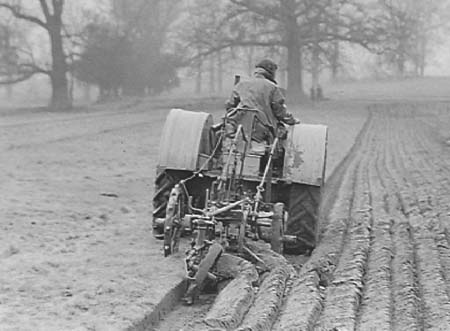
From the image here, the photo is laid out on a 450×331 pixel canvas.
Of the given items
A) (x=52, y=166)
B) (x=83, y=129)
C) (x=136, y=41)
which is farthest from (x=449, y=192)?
(x=136, y=41)

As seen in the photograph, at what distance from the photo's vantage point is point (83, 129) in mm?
22531

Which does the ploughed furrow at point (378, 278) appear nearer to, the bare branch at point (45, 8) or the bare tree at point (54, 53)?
the bare tree at point (54, 53)

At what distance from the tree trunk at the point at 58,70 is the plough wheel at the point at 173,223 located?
94.2ft

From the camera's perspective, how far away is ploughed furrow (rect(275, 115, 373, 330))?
18.1 feet

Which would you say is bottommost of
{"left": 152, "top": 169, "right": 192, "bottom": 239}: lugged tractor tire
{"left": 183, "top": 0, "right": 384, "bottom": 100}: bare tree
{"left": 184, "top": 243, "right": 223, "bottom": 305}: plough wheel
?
{"left": 184, "top": 243, "right": 223, "bottom": 305}: plough wheel

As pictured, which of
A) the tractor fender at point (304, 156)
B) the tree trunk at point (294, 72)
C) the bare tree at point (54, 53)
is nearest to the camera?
the tractor fender at point (304, 156)

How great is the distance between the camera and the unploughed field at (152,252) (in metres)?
5.61

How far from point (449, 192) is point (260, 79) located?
17.5 ft

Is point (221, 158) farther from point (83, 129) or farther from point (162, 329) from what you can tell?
point (83, 129)

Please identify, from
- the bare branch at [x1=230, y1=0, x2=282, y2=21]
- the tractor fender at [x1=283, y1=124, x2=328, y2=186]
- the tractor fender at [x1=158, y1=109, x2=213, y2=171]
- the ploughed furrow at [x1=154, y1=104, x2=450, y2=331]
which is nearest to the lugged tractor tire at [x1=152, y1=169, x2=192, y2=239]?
the tractor fender at [x1=158, y1=109, x2=213, y2=171]

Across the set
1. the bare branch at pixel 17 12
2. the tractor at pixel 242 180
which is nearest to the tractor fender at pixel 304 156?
the tractor at pixel 242 180

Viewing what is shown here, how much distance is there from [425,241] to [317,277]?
7.35ft

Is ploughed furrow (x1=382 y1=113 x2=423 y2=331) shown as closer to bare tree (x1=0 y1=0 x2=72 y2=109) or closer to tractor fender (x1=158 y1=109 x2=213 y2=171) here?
tractor fender (x1=158 y1=109 x2=213 y2=171)

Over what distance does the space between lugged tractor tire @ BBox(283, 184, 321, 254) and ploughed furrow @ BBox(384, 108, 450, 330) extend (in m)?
1.10
